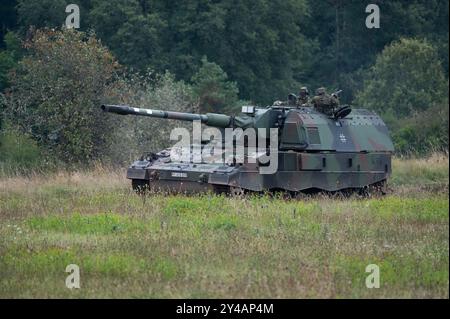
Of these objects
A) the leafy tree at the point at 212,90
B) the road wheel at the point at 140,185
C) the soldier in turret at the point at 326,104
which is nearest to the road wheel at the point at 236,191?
the road wheel at the point at 140,185

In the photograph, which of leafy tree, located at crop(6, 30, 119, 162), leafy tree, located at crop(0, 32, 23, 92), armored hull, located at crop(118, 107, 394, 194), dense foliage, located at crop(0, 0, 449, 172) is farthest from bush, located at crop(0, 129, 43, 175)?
leafy tree, located at crop(0, 32, 23, 92)

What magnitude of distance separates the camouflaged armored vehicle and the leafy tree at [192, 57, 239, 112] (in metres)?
10.6

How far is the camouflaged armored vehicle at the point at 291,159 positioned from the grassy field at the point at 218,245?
0.49m

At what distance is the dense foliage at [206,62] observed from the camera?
86.5 ft

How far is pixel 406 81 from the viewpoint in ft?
125

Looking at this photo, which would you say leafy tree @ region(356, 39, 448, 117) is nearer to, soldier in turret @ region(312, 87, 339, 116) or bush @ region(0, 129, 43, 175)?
bush @ region(0, 129, 43, 175)

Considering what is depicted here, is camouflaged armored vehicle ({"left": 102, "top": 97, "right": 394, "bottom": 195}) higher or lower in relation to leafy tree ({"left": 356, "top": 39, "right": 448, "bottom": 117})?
lower

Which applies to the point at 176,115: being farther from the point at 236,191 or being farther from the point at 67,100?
the point at 67,100

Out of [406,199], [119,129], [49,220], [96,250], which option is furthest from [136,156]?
[96,250]

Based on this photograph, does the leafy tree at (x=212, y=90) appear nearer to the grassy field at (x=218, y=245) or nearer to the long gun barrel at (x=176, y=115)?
the long gun barrel at (x=176, y=115)

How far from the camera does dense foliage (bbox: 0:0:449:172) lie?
26.4m

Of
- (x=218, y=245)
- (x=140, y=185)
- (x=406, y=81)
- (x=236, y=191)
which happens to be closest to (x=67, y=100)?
(x=140, y=185)

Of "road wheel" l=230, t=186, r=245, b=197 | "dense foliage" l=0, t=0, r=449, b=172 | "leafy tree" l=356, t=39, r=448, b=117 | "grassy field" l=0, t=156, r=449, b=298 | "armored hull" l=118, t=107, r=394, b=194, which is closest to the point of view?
"grassy field" l=0, t=156, r=449, b=298
